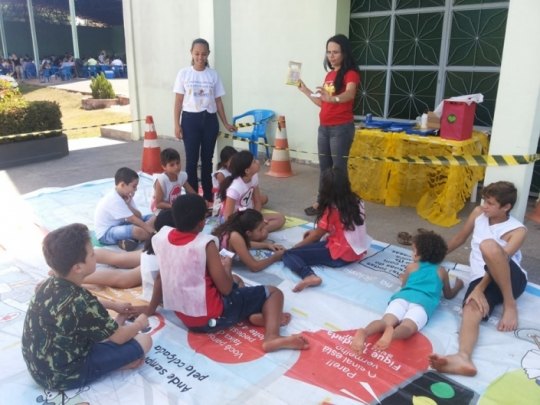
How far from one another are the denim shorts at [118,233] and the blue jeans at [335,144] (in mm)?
2004

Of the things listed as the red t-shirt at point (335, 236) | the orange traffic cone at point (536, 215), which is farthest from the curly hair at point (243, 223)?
the orange traffic cone at point (536, 215)

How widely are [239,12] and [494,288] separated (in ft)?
20.9

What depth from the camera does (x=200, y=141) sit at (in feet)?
17.8

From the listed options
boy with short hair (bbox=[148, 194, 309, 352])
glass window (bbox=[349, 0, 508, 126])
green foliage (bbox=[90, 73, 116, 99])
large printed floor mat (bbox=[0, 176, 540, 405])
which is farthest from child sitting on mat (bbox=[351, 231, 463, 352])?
green foliage (bbox=[90, 73, 116, 99])

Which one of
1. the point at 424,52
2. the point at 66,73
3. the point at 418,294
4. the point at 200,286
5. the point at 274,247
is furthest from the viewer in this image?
the point at 66,73

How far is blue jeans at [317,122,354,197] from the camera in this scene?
5.07 metres

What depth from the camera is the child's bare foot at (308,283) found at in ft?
11.7

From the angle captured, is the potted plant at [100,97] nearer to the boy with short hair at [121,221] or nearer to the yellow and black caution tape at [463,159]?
the yellow and black caution tape at [463,159]

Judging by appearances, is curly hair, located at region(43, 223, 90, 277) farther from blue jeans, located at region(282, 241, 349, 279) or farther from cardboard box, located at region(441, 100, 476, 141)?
cardboard box, located at region(441, 100, 476, 141)

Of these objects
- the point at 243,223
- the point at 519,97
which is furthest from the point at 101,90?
the point at 519,97

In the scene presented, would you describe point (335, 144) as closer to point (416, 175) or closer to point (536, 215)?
point (416, 175)

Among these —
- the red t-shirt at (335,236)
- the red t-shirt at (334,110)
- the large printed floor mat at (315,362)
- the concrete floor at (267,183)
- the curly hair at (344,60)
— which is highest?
the curly hair at (344,60)

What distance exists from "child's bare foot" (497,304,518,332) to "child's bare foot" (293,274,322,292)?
1.25m

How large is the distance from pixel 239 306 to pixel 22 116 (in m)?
6.58
